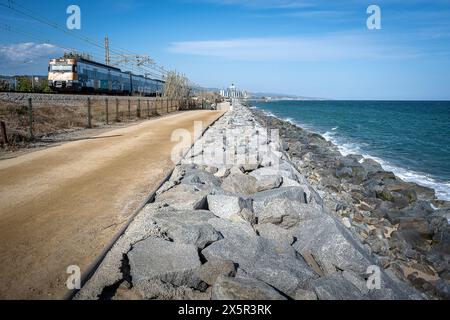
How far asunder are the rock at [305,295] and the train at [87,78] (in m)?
30.9

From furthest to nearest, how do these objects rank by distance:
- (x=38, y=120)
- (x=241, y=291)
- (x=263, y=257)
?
(x=38, y=120)
(x=263, y=257)
(x=241, y=291)

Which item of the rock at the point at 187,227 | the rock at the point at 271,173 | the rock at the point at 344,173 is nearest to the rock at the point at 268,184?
the rock at the point at 271,173

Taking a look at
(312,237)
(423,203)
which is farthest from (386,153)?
(312,237)

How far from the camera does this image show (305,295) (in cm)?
341

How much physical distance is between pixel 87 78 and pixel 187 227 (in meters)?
32.1

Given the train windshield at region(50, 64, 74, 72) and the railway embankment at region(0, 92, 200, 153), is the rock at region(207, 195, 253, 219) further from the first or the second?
the train windshield at region(50, 64, 74, 72)

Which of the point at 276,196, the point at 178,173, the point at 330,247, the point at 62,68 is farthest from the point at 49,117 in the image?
the point at 330,247

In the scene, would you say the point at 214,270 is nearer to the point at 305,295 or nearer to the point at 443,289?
the point at 305,295

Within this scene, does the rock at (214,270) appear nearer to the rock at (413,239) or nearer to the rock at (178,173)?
the rock at (178,173)

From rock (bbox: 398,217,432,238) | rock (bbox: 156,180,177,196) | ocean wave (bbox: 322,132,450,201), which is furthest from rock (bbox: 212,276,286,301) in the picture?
ocean wave (bbox: 322,132,450,201)

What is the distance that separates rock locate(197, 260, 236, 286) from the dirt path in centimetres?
137

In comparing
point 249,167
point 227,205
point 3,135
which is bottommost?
point 227,205
